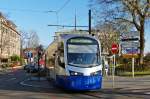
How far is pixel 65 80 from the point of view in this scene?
24.9 metres

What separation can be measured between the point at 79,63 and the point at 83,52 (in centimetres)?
79

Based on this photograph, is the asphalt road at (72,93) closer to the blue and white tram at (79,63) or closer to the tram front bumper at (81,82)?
the tram front bumper at (81,82)

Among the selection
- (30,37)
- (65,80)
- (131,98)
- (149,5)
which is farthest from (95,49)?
(30,37)

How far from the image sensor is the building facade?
4468 inches

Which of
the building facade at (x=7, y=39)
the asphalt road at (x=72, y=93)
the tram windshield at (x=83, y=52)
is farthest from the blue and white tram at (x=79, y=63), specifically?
the building facade at (x=7, y=39)

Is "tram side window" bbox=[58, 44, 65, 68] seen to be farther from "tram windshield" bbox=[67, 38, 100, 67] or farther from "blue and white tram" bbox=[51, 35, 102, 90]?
"tram windshield" bbox=[67, 38, 100, 67]

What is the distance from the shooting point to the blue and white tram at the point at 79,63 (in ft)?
80.5

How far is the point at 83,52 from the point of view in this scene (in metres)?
25.3

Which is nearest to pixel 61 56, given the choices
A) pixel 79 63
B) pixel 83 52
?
pixel 83 52

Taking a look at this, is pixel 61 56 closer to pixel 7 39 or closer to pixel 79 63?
pixel 79 63

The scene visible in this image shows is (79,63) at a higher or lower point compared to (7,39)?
lower

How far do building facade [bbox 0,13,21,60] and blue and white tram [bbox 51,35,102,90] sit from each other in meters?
82.8

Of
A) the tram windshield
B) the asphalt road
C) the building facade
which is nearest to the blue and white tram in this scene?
the tram windshield

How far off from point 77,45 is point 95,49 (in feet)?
3.57
